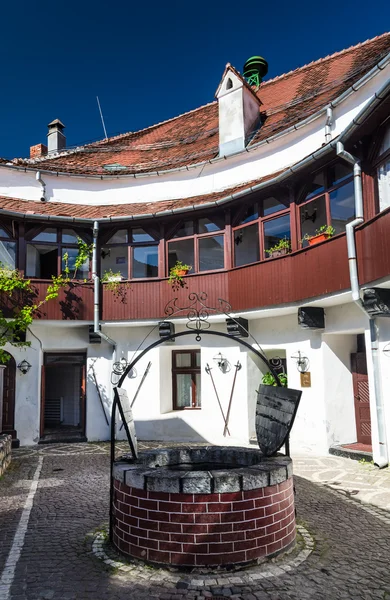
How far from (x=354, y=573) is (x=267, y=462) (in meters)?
1.36

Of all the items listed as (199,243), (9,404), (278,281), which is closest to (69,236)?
(199,243)

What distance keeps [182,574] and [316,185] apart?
9.01m

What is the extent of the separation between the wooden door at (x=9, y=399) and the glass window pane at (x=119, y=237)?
4744mm

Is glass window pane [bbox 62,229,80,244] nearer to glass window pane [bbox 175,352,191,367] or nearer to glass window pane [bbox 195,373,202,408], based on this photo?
glass window pane [bbox 175,352,191,367]

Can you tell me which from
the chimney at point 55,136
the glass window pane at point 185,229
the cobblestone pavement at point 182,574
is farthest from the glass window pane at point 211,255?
the chimney at point 55,136

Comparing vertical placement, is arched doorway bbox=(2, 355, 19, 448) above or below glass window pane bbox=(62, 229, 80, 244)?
below

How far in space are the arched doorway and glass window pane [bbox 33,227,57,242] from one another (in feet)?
12.4

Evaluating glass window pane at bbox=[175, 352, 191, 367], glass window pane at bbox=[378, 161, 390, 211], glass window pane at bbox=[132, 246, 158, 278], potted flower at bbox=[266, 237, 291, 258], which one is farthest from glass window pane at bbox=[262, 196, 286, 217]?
glass window pane at bbox=[175, 352, 191, 367]

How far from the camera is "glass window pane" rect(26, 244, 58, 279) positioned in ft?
50.2

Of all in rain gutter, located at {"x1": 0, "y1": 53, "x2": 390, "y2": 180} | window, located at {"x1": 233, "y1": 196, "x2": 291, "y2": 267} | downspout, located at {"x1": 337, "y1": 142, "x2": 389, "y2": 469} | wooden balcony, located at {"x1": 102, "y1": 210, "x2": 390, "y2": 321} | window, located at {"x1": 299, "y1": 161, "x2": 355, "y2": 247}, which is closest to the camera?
wooden balcony, located at {"x1": 102, "y1": 210, "x2": 390, "y2": 321}

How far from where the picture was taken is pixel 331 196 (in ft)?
35.0

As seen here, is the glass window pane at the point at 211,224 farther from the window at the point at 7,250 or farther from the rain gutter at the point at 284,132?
the window at the point at 7,250

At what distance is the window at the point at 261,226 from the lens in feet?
40.4

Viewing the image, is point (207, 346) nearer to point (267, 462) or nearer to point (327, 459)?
point (327, 459)
